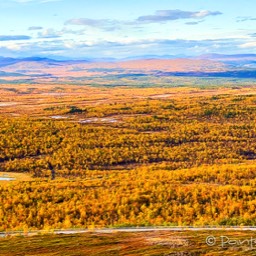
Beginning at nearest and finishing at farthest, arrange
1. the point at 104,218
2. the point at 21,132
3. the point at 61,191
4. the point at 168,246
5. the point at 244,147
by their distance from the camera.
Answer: the point at 168,246
the point at 104,218
the point at 61,191
the point at 244,147
the point at 21,132

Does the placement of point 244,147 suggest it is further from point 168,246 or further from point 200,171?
point 168,246

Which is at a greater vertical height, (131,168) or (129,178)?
(129,178)

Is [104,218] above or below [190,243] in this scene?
below

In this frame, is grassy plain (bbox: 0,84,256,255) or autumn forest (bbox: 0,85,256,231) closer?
grassy plain (bbox: 0,84,256,255)

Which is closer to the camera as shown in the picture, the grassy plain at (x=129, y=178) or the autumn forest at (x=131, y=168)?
the grassy plain at (x=129, y=178)

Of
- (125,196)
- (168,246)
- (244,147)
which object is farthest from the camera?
(244,147)

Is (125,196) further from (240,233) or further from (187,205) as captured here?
(240,233)

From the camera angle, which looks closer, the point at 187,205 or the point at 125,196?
the point at 187,205

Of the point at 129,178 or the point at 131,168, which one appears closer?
the point at 129,178

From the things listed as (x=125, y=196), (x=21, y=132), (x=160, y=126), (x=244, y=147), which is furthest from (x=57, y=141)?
(x=125, y=196)
